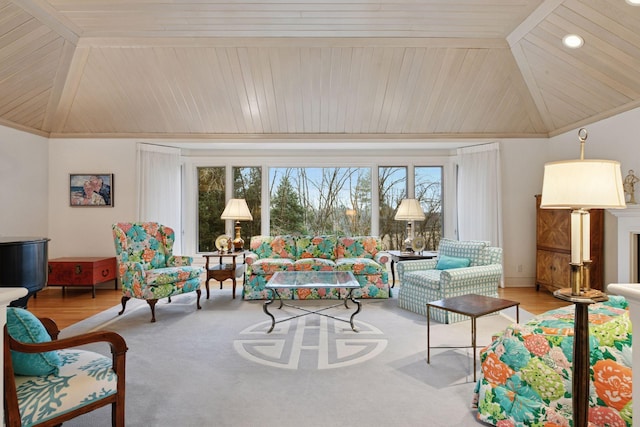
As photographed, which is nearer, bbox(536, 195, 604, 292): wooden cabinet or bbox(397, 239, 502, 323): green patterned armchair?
bbox(397, 239, 502, 323): green patterned armchair

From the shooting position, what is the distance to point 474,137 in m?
6.00

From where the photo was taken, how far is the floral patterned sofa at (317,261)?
5094mm

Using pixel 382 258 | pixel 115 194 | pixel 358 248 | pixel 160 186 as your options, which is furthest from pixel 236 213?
pixel 382 258

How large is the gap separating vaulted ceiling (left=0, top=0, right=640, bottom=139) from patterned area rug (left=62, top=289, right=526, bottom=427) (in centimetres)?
302

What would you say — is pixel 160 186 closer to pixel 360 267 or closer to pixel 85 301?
pixel 85 301

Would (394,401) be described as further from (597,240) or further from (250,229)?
(250,229)

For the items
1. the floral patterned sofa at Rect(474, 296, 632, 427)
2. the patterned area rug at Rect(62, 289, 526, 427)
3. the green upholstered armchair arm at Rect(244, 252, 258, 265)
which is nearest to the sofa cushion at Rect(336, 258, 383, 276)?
the patterned area rug at Rect(62, 289, 526, 427)

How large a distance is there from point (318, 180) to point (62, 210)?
14.0ft

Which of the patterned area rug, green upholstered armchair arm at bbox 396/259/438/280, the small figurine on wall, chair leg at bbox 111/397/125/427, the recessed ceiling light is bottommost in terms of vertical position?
the patterned area rug

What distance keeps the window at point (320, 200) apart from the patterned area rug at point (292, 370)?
2550mm

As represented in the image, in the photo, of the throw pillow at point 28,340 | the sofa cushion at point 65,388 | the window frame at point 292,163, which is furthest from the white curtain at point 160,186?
the throw pillow at point 28,340

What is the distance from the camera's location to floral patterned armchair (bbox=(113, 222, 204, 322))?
13.7ft

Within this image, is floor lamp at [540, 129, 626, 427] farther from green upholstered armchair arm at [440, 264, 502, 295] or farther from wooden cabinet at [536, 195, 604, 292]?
wooden cabinet at [536, 195, 604, 292]

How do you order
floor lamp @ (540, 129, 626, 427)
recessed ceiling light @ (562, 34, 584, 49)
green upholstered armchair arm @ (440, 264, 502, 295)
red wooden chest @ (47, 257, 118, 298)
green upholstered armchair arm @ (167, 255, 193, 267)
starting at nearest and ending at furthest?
floor lamp @ (540, 129, 626, 427) < recessed ceiling light @ (562, 34, 584, 49) < green upholstered armchair arm @ (440, 264, 502, 295) < green upholstered armchair arm @ (167, 255, 193, 267) < red wooden chest @ (47, 257, 118, 298)
